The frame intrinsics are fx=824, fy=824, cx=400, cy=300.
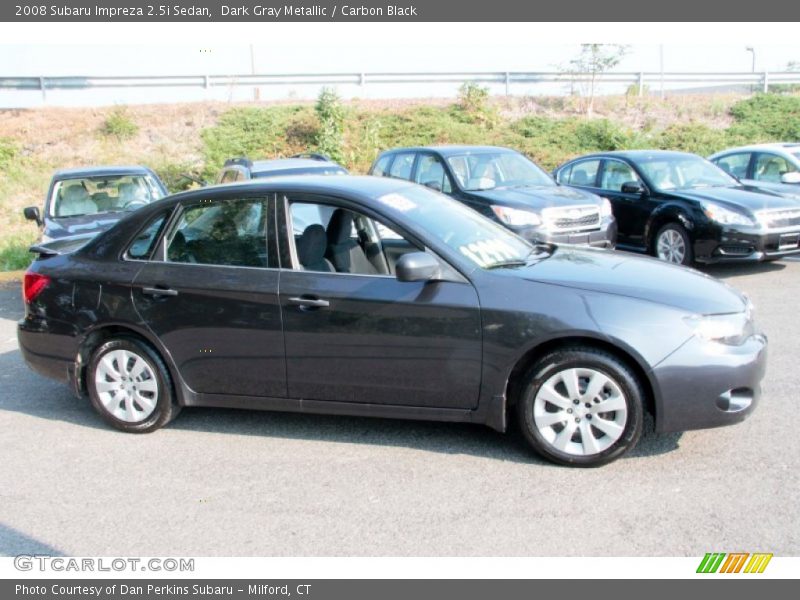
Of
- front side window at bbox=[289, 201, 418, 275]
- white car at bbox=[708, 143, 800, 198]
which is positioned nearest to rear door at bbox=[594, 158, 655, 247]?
white car at bbox=[708, 143, 800, 198]

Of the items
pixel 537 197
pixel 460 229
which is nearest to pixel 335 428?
pixel 460 229

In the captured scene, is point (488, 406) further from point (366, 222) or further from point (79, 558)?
point (79, 558)

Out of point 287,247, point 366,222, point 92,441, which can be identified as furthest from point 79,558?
point 366,222

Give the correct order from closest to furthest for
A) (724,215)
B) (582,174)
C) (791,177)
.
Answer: (724,215) → (791,177) → (582,174)

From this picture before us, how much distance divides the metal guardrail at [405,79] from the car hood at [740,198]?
17013 mm

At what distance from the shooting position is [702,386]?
14.8 feet

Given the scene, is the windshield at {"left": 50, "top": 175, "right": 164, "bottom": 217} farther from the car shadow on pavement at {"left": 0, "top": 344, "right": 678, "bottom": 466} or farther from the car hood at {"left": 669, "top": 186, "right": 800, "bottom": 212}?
the car hood at {"left": 669, "top": 186, "right": 800, "bottom": 212}

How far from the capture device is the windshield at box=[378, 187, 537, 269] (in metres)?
5.10

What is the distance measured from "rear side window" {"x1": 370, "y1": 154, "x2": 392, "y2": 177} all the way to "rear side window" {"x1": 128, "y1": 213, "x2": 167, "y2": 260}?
21.9 feet

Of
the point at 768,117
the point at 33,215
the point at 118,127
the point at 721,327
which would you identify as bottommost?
the point at 721,327

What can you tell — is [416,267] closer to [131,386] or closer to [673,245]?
[131,386]

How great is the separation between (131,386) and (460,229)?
246 centimetres

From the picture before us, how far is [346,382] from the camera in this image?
5.03 meters

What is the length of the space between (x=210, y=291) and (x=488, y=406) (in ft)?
6.27
